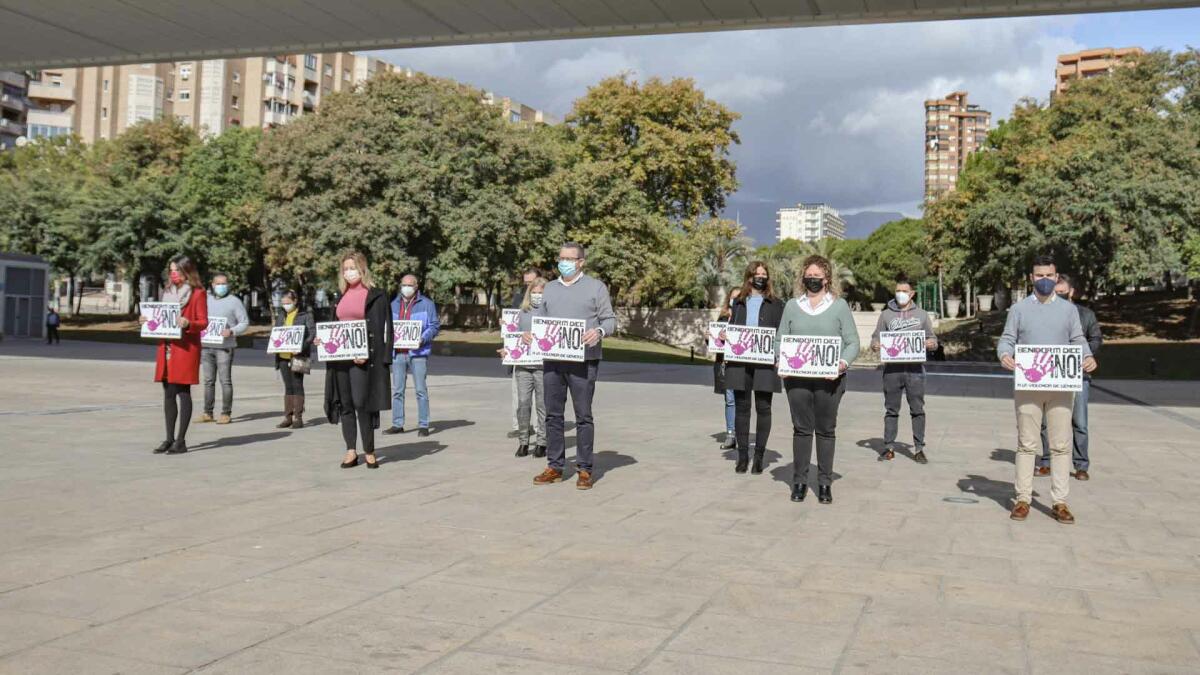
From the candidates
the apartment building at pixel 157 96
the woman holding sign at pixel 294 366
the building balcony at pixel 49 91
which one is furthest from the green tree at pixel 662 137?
the building balcony at pixel 49 91

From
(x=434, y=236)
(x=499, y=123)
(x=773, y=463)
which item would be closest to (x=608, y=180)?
(x=499, y=123)

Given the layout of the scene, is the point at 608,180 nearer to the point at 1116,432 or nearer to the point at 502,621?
the point at 1116,432

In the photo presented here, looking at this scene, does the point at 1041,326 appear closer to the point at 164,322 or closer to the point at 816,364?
the point at 816,364

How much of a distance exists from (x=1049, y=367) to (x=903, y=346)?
12.6 feet

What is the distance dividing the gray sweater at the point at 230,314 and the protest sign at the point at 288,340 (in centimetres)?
41

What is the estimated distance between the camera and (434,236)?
158 feet

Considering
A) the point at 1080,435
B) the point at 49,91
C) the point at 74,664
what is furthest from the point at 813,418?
the point at 49,91

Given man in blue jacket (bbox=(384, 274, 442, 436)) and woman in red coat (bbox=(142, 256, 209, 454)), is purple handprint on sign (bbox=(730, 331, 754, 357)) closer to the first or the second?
man in blue jacket (bbox=(384, 274, 442, 436))

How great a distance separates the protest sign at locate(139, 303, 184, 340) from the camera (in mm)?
10234

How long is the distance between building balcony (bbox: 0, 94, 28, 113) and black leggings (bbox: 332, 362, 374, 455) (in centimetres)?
9318

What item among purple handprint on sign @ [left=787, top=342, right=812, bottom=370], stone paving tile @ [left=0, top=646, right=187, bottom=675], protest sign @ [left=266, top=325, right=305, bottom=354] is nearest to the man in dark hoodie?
purple handprint on sign @ [left=787, top=342, right=812, bottom=370]

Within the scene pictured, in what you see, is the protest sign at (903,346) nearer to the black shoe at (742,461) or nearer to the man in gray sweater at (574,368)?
the black shoe at (742,461)

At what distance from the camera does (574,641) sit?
4.49m

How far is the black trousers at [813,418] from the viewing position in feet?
27.1
